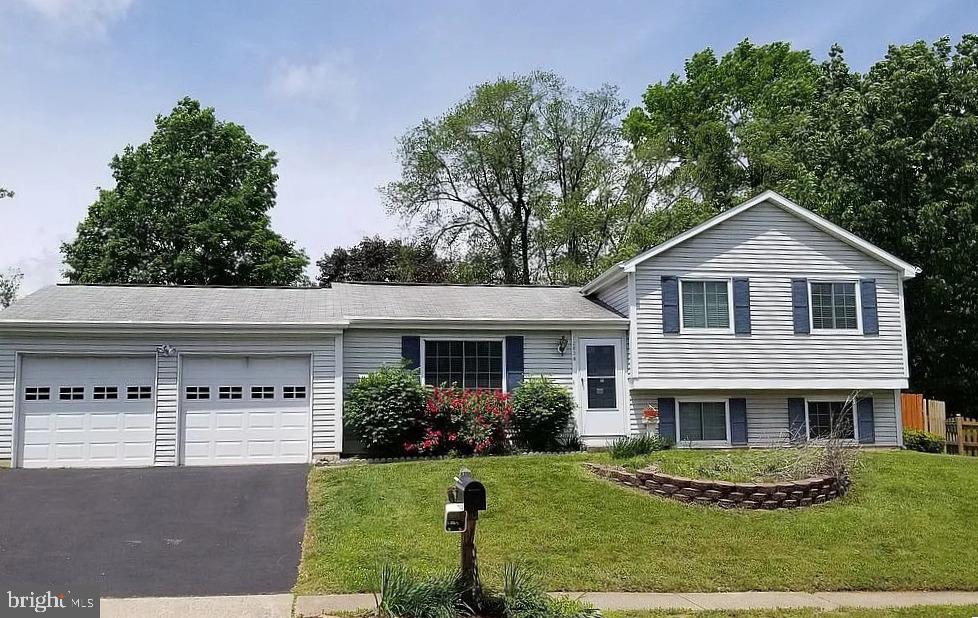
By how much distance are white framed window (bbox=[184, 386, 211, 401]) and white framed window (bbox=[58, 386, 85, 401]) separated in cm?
176

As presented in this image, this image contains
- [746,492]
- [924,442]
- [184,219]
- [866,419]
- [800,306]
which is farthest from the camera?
[184,219]

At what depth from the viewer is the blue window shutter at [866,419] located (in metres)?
18.0

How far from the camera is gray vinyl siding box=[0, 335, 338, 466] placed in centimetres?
1494

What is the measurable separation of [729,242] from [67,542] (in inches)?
518

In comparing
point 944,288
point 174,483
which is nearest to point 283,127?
point 174,483

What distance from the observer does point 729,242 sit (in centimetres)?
1769

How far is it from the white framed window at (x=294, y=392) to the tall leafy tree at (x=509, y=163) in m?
21.0

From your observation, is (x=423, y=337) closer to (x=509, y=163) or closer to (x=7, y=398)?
(x=7, y=398)

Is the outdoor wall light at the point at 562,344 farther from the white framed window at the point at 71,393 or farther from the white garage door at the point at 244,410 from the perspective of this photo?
the white framed window at the point at 71,393

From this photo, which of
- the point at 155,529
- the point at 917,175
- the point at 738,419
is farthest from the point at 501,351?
the point at 917,175

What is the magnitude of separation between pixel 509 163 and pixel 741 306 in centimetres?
2116

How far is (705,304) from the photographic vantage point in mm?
17531

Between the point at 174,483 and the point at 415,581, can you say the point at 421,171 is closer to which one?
the point at 174,483

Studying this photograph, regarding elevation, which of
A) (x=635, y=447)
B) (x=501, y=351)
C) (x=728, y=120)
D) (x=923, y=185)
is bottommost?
(x=635, y=447)
